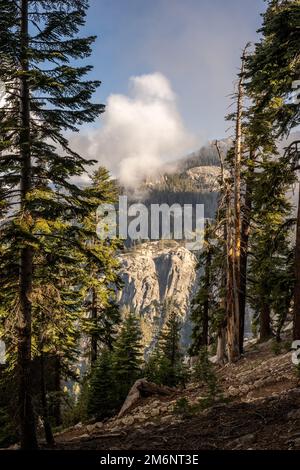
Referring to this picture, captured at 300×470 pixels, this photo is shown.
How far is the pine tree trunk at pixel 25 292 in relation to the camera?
368 inches

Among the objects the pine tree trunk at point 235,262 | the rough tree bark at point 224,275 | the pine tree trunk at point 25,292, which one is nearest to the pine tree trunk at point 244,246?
the pine tree trunk at point 235,262

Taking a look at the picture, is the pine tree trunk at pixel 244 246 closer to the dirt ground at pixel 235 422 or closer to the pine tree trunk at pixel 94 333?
→ the dirt ground at pixel 235 422

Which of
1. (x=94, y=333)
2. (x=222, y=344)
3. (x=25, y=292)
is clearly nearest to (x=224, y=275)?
(x=222, y=344)

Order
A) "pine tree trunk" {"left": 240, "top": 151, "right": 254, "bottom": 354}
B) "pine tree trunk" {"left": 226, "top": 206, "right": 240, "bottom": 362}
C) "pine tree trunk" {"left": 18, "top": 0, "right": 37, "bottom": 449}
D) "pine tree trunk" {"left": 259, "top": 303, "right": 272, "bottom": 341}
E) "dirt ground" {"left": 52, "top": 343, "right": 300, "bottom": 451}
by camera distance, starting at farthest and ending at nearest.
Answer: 1. "pine tree trunk" {"left": 259, "top": 303, "right": 272, "bottom": 341}
2. "pine tree trunk" {"left": 240, "top": 151, "right": 254, "bottom": 354}
3. "pine tree trunk" {"left": 226, "top": 206, "right": 240, "bottom": 362}
4. "pine tree trunk" {"left": 18, "top": 0, "right": 37, "bottom": 449}
5. "dirt ground" {"left": 52, "top": 343, "right": 300, "bottom": 451}

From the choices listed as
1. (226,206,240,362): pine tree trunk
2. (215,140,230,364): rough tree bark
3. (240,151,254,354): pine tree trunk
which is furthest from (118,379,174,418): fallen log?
(240,151,254,354): pine tree trunk

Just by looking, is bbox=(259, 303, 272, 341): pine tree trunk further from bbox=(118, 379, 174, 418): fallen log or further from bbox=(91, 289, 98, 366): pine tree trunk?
bbox=(118, 379, 174, 418): fallen log

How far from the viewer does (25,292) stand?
9.88 meters

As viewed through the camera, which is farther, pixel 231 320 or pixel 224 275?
pixel 224 275

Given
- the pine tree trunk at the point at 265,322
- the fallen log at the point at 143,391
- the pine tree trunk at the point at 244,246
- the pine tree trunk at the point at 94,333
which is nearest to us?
the fallen log at the point at 143,391

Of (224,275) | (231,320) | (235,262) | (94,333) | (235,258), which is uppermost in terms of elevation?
(235,258)

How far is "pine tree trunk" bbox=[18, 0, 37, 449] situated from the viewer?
9336 millimetres

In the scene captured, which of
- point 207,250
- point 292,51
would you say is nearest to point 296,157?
point 292,51

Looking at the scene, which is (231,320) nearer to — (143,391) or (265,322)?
(143,391)
